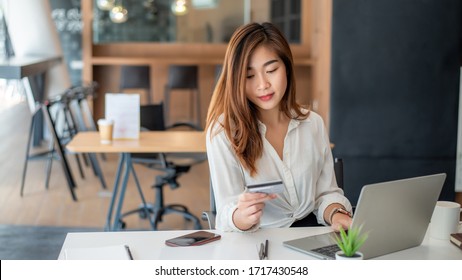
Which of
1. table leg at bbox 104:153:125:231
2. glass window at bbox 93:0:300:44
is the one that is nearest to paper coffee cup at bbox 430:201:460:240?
table leg at bbox 104:153:125:231

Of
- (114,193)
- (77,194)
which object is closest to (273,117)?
(114,193)

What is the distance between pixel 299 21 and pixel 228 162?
704cm

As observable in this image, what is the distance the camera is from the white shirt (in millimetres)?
2242

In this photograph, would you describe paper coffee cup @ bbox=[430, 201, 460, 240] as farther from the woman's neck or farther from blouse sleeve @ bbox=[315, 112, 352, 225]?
the woman's neck

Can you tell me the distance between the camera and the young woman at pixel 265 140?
2.22 meters

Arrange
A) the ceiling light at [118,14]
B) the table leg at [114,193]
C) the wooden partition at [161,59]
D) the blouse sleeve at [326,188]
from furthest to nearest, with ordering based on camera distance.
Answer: the ceiling light at [118,14], the wooden partition at [161,59], the table leg at [114,193], the blouse sleeve at [326,188]

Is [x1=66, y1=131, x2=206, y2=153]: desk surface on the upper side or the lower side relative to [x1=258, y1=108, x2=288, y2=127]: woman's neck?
lower

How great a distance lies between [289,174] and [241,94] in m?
0.32

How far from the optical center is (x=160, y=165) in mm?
4703

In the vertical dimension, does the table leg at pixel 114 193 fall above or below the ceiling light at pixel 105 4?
below

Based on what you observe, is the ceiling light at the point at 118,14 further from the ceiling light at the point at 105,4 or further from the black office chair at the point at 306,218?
the black office chair at the point at 306,218

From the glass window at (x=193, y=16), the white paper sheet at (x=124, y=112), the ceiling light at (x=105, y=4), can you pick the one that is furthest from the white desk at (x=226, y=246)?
the ceiling light at (x=105, y=4)

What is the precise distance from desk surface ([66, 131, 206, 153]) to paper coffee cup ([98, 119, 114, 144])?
0.11 ft

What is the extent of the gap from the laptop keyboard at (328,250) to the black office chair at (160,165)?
8.65 feet
